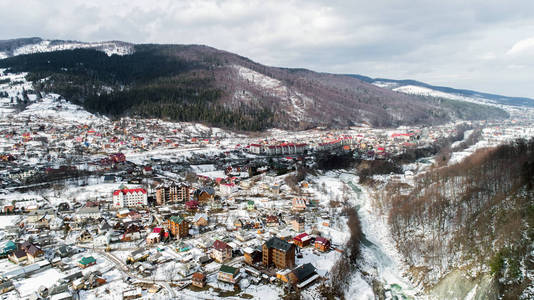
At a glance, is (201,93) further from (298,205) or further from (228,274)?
(228,274)

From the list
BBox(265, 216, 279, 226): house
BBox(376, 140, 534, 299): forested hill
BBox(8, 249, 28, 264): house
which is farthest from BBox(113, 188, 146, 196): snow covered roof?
BBox(376, 140, 534, 299): forested hill

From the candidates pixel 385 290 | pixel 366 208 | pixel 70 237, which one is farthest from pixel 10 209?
pixel 366 208

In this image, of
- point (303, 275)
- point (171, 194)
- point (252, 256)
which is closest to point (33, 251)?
point (252, 256)

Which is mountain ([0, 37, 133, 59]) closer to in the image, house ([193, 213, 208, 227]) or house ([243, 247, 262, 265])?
house ([193, 213, 208, 227])

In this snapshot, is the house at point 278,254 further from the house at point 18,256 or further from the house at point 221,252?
the house at point 18,256

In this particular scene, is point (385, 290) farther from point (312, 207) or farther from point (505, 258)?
point (312, 207)
